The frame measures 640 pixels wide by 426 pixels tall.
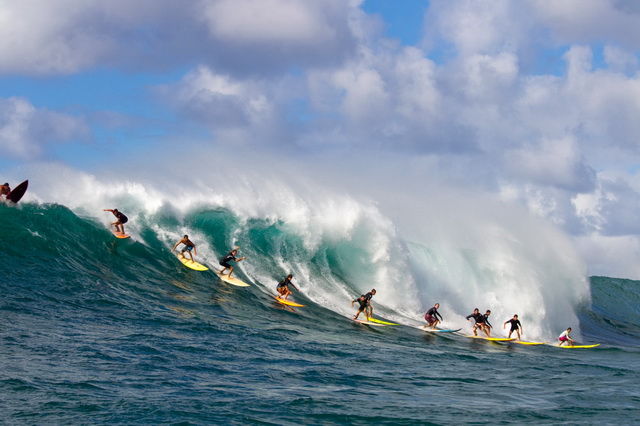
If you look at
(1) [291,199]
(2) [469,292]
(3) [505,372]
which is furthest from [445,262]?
(3) [505,372]

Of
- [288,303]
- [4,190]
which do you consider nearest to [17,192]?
[4,190]

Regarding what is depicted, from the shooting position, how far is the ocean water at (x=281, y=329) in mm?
7965

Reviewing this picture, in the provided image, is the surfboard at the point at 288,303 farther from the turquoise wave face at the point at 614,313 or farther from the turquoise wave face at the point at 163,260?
the turquoise wave face at the point at 614,313

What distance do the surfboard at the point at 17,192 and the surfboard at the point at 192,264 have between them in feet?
16.9

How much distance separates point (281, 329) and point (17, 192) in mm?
10051

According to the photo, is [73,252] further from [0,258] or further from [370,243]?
[370,243]

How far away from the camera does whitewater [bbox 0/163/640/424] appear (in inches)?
317

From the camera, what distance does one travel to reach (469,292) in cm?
2397

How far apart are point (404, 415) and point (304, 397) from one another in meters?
1.41

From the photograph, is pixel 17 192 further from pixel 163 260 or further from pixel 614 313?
pixel 614 313

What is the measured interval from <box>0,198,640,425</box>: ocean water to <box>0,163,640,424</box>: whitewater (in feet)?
0.18

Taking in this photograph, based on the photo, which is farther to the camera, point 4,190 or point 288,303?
point 4,190

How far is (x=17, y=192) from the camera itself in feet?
59.8

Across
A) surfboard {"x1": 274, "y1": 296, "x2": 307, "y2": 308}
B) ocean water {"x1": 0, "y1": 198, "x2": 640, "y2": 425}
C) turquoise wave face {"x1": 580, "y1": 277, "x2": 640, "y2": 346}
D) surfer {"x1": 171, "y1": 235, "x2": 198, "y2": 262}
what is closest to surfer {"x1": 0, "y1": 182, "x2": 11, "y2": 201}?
ocean water {"x1": 0, "y1": 198, "x2": 640, "y2": 425}
